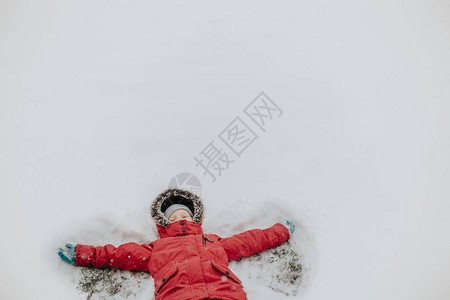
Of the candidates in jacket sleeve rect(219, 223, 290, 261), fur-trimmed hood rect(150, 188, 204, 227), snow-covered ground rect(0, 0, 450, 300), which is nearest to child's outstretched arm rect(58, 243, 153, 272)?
snow-covered ground rect(0, 0, 450, 300)

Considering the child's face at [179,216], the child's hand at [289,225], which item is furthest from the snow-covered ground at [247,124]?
the child's face at [179,216]

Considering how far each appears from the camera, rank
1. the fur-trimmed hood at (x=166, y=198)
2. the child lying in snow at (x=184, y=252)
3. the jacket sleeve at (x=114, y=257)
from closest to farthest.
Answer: the child lying in snow at (x=184, y=252)
the jacket sleeve at (x=114, y=257)
the fur-trimmed hood at (x=166, y=198)

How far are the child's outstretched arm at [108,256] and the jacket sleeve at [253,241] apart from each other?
0.51 metres

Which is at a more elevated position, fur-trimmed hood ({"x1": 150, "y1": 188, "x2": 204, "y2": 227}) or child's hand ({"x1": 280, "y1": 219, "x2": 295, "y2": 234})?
fur-trimmed hood ({"x1": 150, "y1": 188, "x2": 204, "y2": 227})

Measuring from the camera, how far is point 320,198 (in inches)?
80.0

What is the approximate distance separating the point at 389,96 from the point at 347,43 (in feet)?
2.17

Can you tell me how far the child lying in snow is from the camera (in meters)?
1.56

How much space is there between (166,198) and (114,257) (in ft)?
1.54

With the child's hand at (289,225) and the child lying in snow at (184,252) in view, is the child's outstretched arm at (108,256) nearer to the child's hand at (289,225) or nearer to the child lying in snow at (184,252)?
the child lying in snow at (184,252)

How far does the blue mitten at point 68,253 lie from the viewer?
172cm

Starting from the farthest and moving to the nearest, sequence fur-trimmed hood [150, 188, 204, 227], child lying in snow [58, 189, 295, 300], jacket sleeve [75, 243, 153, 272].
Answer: fur-trimmed hood [150, 188, 204, 227] → jacket sleeve [75, 243, 153, 272] → child lying in snow [58, 189, 295, 300]

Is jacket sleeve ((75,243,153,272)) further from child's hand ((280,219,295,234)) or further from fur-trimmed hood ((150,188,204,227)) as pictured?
child's hand ((280,219,295,234))

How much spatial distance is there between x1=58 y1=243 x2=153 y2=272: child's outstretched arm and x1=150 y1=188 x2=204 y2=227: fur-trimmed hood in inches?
8.4

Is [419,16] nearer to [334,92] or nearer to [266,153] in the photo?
[334,92]
